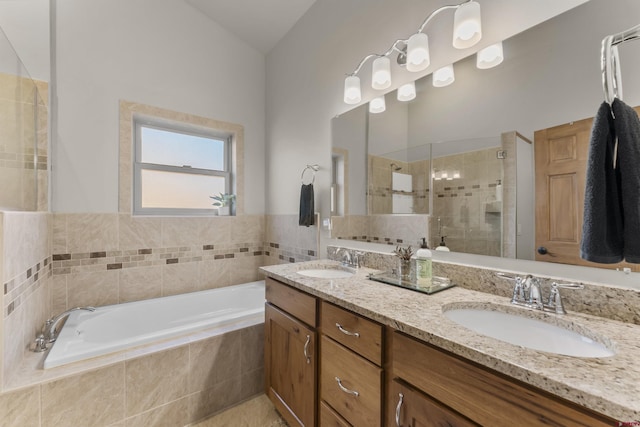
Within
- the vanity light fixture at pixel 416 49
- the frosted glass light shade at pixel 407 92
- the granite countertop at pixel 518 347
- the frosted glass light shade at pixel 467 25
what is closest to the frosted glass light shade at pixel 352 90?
the vanity light fixture at pixel 416 49

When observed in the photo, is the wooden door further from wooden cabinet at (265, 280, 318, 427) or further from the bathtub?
the bathtub

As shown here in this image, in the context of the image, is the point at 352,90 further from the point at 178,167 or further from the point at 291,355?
the point at 178,167

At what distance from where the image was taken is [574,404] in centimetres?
55

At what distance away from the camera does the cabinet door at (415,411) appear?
0.75m

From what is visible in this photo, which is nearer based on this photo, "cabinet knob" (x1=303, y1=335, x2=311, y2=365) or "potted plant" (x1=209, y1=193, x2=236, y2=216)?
"cabinet knob" (x1=303, y1=335, x2=311, y2=365)

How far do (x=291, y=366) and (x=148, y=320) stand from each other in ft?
4.62

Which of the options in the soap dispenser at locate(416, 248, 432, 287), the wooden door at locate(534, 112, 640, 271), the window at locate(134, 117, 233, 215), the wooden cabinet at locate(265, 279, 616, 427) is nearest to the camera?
the wooden cabinet at locate(265, 279, 616, 427)

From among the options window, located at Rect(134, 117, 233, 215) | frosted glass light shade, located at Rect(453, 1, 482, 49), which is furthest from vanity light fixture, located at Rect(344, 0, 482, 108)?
window, located at Rect(134, 117, 233, 215)

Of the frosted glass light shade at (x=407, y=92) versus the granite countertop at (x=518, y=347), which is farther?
the frosted glass light shade at (x=407, y=92)

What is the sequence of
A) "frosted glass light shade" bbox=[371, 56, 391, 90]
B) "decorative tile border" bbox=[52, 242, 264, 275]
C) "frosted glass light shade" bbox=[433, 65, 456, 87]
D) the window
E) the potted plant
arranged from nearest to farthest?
"frosted glass light shade" bbox=[433, 65, 456, 87]
"frosted glass light shade" bbox=[371, 56, 391, 90]
"decorative tile border" bbox=[52, 242, 264, 275]
the window
the potted plant

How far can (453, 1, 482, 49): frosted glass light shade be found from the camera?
1209mm

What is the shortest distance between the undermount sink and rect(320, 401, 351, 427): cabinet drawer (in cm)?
64

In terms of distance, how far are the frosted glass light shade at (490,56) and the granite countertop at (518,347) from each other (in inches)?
40.6

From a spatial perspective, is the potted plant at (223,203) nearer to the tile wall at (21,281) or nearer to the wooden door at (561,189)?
the tile wall at (21,281)
